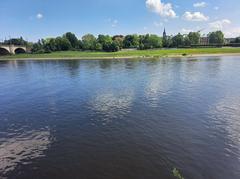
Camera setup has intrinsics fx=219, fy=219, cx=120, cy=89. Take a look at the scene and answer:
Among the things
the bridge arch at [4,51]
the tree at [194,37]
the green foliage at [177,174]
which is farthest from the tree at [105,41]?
the green foliage at [177,174]

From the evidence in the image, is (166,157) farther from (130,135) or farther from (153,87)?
(153,87)

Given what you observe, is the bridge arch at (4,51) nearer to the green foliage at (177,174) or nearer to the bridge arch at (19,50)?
the bridge arch at (19,50)

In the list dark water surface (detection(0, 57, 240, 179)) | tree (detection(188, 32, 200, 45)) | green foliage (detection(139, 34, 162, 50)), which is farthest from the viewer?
tree (detection(188, 32, 200, 45))

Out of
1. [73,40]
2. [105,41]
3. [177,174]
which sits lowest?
[177,174]

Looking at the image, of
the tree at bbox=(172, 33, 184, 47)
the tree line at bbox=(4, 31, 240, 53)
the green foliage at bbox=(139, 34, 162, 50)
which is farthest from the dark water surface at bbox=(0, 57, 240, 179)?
the tree at bbox=(172, 33, 184, 47)

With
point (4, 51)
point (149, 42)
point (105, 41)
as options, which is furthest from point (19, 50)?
point (149, 42)

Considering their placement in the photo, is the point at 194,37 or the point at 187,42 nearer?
the point at 187,42

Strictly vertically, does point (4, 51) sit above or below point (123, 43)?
below

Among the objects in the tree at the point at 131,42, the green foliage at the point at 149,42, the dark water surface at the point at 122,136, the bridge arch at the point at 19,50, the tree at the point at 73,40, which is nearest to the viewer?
the dark water surface at the point at 122,136

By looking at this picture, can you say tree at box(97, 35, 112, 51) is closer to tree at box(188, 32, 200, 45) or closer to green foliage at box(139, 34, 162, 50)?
green foliage at box(139, 34, 162, 50)

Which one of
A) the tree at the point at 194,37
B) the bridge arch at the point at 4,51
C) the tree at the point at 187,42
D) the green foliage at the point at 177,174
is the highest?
the tree at the point at 194,37

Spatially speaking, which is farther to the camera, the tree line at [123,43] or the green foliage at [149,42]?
the tree line at [123,43]

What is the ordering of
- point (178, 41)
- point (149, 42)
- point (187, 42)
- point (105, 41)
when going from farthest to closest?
point (187, 42) < point (178, 41) < point (149, 42) < point (105, 41)

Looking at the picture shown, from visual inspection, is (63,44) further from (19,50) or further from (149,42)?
(149,42)
